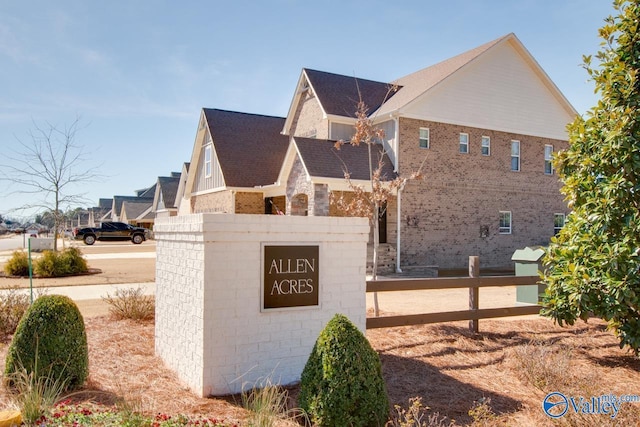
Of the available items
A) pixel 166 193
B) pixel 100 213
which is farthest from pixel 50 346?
pixel 100 213

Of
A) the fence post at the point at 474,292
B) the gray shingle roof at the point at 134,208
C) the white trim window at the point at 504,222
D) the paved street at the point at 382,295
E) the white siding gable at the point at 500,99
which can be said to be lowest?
the paved street at the point at 382,295

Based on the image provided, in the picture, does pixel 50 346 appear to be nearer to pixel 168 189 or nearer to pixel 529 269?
pixel 529 269

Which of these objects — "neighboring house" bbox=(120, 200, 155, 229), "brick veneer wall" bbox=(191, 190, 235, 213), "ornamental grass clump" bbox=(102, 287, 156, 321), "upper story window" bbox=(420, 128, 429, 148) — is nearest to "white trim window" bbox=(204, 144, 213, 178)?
"brick veneer wall" bbox=(191, 190, 235, 213)

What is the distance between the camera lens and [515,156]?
2400 cm

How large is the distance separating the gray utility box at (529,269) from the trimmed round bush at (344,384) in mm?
6849

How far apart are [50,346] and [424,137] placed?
18.0 m

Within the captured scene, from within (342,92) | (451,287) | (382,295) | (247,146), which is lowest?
(382,295)

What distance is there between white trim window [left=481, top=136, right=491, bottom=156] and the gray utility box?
1307 centimetres

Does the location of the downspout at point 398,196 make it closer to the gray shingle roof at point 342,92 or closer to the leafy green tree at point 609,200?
the gray shingle roof at point 342,92

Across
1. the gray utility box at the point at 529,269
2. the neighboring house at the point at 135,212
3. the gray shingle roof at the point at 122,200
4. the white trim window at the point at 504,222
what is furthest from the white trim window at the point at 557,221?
the gray shingle roof at the point at 122,200

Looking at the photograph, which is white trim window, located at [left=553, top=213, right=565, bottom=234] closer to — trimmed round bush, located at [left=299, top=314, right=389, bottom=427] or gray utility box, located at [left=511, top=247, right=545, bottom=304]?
gray utility box, located at [left=511, top=247, right=545, bottom=304]

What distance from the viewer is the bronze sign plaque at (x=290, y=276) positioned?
231 inches

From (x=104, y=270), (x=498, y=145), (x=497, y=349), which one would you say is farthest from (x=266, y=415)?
(x=498, y=145)

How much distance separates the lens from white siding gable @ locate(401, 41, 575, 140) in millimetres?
21281
